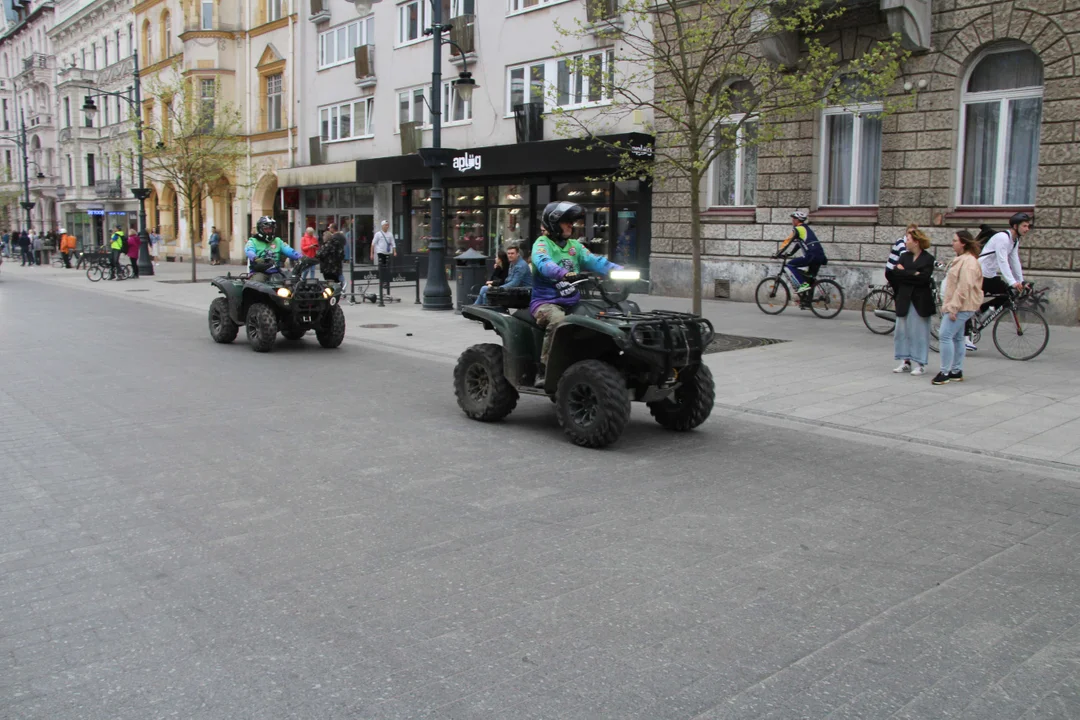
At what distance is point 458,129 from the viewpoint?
88.7 feet

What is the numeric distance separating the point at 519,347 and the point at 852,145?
1221 centimetres

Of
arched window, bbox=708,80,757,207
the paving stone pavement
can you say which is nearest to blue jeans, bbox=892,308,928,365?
the paving stone pavement

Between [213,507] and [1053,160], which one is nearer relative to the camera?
[213,507]

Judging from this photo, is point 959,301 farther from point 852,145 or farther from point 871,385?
point 852,145

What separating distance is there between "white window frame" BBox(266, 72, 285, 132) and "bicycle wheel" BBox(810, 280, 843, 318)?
25.4 meters

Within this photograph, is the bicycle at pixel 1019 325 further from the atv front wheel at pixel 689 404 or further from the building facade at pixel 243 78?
the building facade at pixel 243 78

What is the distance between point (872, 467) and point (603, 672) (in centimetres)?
394

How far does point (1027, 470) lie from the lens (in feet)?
22.5

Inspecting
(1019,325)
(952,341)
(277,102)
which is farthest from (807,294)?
(277,102)

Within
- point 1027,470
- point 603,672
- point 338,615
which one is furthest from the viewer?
point 1027,470

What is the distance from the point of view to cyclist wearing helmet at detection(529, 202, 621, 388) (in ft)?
24.9

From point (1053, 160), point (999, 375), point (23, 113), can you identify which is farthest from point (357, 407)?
point (23, 113)

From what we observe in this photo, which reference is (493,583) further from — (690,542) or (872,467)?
(872,467)

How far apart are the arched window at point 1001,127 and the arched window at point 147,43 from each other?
40.1 m
